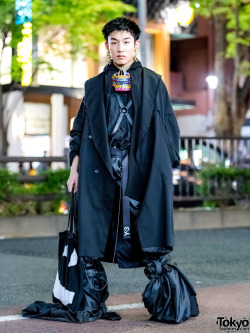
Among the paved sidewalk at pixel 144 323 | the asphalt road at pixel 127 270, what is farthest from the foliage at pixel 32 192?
the paved sidewalk at pixel 144 323

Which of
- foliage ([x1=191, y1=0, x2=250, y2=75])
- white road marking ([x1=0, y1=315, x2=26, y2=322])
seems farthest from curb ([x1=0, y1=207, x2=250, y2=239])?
white road marking ([x1=0, y1=315, x2=26, y2=322])

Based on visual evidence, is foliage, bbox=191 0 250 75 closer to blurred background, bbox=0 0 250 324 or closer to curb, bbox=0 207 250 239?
blurred background, bbox=0 0 250 324

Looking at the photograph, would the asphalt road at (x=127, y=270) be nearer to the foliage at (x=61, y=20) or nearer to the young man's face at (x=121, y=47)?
the young man's face at (x=121, y=47)

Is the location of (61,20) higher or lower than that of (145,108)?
higher

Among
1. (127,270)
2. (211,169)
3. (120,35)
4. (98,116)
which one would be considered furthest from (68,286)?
(211,169)

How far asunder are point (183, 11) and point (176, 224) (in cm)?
682

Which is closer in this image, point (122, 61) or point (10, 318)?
point (122, 61)

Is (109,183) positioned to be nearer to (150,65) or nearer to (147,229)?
(147,229)

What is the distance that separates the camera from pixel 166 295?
4.69m

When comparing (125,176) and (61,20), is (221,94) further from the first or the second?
(125,176)

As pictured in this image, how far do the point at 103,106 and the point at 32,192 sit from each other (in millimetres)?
8210

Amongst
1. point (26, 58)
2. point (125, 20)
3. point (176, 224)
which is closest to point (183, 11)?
point (26, 58)

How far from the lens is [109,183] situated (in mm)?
4734

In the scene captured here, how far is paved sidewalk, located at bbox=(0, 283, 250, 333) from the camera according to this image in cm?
453
